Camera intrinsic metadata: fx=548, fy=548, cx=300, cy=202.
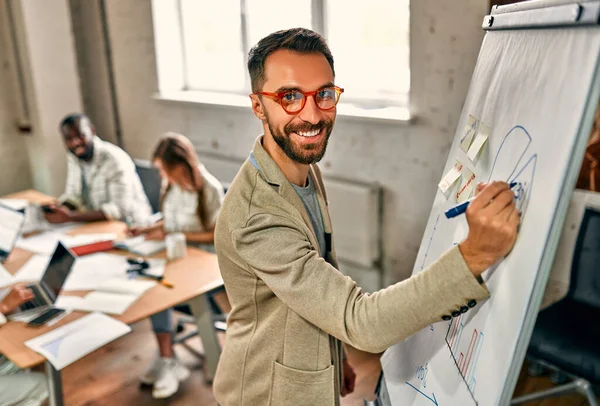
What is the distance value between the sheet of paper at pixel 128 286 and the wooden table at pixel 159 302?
1.2 inches

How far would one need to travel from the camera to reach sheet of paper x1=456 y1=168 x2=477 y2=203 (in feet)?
3.63

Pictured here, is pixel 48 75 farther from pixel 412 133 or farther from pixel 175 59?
pixel 412 133

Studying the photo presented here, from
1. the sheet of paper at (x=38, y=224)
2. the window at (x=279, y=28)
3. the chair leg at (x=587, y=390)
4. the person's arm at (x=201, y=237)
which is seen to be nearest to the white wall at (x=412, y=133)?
the window at (x=279, y=28)

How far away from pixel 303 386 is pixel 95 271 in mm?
1517

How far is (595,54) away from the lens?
690 millimetres

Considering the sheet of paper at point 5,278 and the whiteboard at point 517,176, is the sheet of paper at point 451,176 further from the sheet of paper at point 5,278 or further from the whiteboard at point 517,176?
the sheet of paper at point 5,278

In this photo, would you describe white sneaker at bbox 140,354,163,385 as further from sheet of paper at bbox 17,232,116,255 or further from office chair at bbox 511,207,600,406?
office chair at bbox 511,207,600,406

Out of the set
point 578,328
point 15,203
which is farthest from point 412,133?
point 15,203

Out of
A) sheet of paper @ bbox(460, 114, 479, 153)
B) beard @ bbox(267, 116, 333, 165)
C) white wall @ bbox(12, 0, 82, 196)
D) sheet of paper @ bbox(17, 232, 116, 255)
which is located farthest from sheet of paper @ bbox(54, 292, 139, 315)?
white wall @ bbox(12, 0, 82, 196)

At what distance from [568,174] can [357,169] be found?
2.37 metres

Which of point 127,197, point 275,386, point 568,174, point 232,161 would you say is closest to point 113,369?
point 127,197

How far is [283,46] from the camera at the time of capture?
1124mm

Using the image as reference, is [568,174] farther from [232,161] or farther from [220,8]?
[220,8]

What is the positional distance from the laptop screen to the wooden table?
94 millimetres
